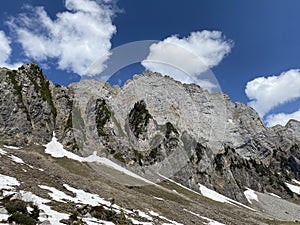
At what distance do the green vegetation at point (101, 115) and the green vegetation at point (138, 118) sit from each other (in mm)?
18261

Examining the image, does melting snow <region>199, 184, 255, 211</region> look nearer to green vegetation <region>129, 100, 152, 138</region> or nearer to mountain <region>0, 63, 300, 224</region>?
mountain <region>0, 63, 300, 224</region>

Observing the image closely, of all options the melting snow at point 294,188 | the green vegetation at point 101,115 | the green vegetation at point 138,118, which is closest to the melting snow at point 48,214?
the green vegetation at point 101,115

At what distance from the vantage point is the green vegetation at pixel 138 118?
14738cm

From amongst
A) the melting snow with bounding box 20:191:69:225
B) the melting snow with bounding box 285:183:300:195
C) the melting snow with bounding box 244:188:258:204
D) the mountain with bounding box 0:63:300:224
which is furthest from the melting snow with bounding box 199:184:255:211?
the melting snow with bounding box 20:191:69:225

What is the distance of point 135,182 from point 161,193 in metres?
8.79

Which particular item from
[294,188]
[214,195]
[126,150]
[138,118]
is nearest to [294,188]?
[294,188]

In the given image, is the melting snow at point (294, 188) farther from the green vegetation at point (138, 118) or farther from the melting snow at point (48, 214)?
the melting snow at point (48, 214)

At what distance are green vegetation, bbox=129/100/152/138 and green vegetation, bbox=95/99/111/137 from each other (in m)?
18.3

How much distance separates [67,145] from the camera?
345ft

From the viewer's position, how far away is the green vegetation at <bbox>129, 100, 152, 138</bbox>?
5802 inches

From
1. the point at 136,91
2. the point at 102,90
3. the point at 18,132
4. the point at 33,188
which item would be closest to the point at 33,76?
the point at 18,132

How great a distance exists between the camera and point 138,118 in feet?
509

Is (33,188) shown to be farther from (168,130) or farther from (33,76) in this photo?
(168,130)

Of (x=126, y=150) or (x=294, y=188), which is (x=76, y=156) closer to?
(x=126, y=150)
